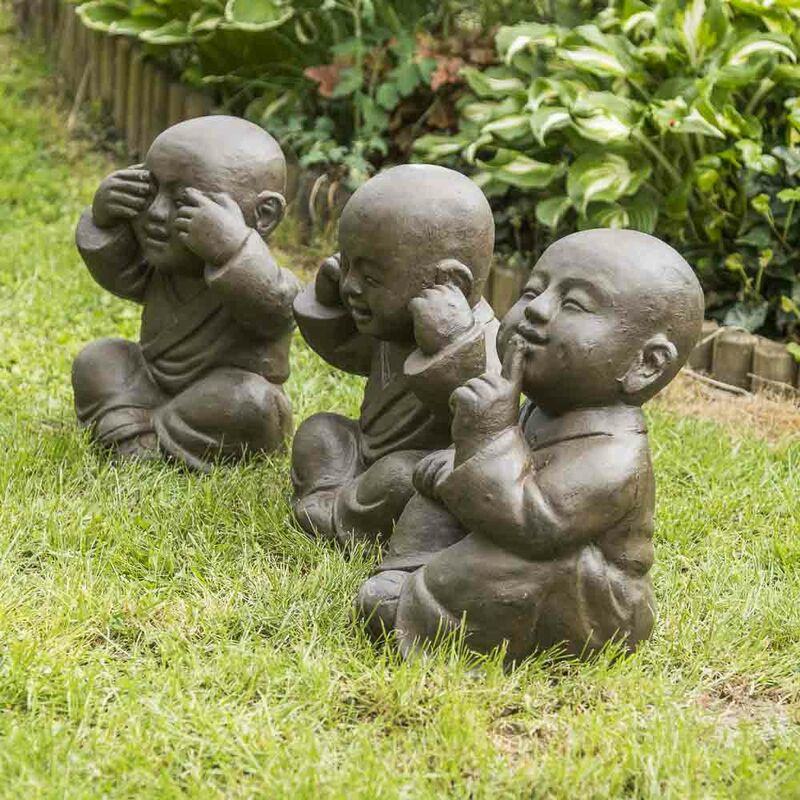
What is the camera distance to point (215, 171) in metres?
4.66

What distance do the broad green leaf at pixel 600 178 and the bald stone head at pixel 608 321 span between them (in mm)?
2988

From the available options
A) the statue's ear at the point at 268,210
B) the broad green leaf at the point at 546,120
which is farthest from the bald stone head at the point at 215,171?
the broad green leaf at the point at 546,120

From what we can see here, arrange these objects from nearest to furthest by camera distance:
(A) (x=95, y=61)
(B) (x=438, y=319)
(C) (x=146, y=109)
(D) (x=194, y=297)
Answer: (B) (x=438, y=319) < (D) (x=194, y=297) < (C) (x=146, y=109) < (A) (x=95, y=61)

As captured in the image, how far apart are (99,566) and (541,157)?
3.94 m

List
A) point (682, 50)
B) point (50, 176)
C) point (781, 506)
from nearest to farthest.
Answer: point (781, 506) < point (682, 50) < point (50, 176)

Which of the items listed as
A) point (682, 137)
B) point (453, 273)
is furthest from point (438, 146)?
point (453, 273)

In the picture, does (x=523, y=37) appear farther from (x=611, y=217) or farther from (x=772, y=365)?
(x=772, y=365)

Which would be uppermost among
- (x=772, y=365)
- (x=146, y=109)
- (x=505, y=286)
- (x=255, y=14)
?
(x=255, y=14)

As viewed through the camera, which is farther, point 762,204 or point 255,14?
point 255,14

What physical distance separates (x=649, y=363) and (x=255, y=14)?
5.21m

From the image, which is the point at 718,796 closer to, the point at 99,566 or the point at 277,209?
the point at 99,566

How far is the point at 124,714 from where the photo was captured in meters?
3.47

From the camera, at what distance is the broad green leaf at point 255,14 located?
26.6ft

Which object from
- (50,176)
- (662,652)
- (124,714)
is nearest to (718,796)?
(662,652)
